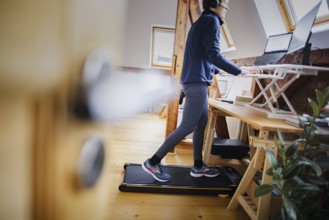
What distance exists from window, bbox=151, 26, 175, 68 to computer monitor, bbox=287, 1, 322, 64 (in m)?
3.14

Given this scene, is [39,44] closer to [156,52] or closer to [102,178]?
[102,178]

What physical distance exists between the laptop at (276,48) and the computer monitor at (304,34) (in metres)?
0.08

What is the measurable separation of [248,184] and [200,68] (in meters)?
0.79

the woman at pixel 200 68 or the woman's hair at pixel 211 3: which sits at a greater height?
the woman's hair at pixel 211 3

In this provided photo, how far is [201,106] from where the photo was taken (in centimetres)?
161

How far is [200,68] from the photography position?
1.56 metres

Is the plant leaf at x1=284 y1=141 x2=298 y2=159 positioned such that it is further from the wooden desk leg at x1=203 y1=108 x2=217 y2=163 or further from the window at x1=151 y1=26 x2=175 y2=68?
the window at x1=151 y1=26 x2=175 y2=68

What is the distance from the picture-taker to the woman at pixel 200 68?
147cm

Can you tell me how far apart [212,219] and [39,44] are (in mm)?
1454

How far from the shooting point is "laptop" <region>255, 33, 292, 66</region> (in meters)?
Result: 1.59

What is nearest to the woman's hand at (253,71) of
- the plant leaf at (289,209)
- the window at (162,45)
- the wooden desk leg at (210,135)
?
the wooden desk leg at (210,135)

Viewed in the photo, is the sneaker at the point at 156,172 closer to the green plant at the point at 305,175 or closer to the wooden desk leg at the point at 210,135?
the wooden desk leg at the point at 210,135

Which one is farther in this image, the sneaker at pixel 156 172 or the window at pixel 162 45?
the window at pixel 162 45

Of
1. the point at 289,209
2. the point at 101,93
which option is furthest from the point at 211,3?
the point at 101,93
